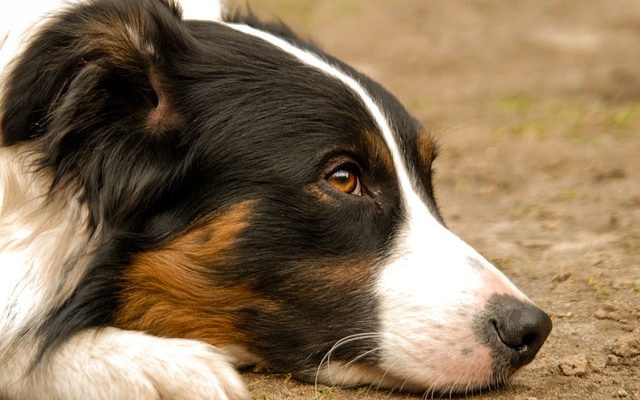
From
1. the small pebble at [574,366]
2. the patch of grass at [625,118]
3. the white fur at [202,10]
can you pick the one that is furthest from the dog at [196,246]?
the patch of grass at [625,118]

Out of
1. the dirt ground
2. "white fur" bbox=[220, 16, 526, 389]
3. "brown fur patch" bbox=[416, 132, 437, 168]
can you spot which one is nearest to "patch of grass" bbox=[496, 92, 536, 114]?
the dirt ground

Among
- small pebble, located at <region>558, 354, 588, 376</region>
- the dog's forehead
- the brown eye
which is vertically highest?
the dog's forehead

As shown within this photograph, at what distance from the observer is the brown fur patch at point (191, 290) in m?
3.99

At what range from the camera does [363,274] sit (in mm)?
4008

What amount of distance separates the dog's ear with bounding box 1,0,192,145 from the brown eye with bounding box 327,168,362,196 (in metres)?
0.61

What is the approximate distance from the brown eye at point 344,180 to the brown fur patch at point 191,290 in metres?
0.33

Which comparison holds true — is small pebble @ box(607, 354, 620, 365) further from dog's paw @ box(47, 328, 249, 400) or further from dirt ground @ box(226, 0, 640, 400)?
dog's paw @ box(47, 328, 249, 400)

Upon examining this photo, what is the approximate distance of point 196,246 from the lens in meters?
4.01

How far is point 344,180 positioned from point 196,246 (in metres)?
0.59

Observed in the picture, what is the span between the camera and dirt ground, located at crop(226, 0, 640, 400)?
453cm

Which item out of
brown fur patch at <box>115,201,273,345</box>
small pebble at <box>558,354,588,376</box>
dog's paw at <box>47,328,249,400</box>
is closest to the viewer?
dog's paw at <box>47,328,249,400</box>

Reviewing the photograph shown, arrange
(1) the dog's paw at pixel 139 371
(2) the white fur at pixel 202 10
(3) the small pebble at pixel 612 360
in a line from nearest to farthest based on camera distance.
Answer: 1. (1) the dog's paw at pixel 139 371
2. (3) the small pebble at pixel 612 360
3. (2) the white fur at pixel 202 10

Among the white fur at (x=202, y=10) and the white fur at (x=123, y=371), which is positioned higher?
the white fur at (x=202, y=10)

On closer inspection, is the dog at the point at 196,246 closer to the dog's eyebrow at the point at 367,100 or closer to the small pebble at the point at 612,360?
the dog's eyebrow at the point at 367,100
